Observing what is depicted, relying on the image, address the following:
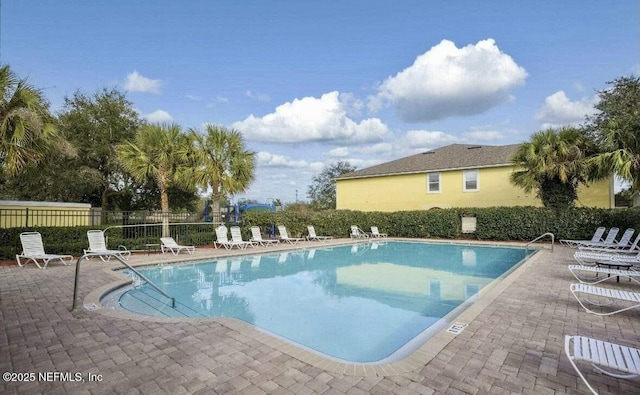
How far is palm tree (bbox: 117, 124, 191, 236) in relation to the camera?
15578 millimetres

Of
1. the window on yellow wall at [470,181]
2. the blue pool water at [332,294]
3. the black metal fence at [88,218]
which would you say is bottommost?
the blue pool water at [332,294]

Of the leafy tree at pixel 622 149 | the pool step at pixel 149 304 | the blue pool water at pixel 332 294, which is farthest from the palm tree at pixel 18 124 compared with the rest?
the leafy tree at pixel 622 149

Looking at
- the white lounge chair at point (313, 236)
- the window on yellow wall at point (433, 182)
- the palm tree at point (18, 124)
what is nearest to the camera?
the palm tree at point (18, 124)

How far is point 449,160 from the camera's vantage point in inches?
986

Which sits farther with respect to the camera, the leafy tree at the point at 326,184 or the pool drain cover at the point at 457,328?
the leafy tree at the point at 326,184

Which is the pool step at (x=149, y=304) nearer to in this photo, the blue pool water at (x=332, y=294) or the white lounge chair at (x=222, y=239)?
the blue pool water at (x=332, y=294)

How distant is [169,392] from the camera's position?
9.98ft

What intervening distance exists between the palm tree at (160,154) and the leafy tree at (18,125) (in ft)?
20.0

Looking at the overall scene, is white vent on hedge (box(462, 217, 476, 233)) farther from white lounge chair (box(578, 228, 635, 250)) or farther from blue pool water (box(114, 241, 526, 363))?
white lounge chair (box(578, 228, 635, 250))

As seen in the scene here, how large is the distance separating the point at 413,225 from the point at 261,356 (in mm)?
18842

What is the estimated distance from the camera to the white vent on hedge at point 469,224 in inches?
778

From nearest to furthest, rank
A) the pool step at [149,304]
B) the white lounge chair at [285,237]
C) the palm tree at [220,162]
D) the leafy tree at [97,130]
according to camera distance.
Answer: the pool step at [149,304] → the palm tree at [220,162] → the white lounge chair at [285,237] → the leafy tree at [97,130]

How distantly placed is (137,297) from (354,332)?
191 inches

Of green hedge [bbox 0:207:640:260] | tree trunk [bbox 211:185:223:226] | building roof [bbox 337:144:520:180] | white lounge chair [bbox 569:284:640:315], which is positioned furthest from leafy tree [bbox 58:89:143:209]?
white lounge chair [bbox 569:284:640:315]
